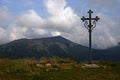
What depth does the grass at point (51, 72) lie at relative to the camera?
25375 mm

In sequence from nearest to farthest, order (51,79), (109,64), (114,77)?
(51,79) → (114,77) → (109,64)

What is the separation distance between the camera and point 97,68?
3166cm

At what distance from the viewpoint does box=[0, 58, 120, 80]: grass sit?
83.3 feet

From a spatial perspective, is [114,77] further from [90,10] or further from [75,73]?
[90,10]

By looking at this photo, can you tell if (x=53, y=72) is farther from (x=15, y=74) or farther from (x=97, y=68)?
(x=97, y=68)

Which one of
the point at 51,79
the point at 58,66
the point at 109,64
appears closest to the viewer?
the point at 51,79

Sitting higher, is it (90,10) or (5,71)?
(90,10)

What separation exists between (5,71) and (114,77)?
7.77m

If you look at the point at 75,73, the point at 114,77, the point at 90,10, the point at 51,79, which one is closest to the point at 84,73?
the point at 75,73

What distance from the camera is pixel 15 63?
97.5 ft

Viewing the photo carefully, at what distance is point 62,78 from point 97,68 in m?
7.08

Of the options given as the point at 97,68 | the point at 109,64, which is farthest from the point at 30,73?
the point at 109,64

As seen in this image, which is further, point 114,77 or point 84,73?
point 84,73

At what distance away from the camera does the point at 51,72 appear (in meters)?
27.6
